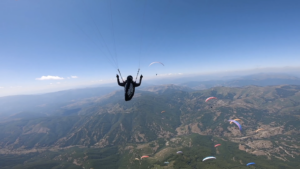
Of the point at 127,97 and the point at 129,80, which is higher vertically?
the point at 129,80
